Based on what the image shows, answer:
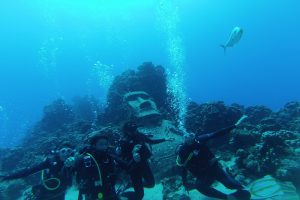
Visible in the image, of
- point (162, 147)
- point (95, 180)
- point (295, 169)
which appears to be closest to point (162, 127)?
point (162, 147)

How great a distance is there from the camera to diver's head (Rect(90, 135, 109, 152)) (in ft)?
22.2

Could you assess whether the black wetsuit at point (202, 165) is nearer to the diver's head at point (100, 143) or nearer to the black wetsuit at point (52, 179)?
the diver's head at point (100, 143)

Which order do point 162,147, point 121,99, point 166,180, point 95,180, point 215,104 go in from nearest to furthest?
1. point 95,180
2. point 166,180
3. point 162,147
4. point 215,104
5. point 121,99

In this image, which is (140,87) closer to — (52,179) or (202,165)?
(202,165)

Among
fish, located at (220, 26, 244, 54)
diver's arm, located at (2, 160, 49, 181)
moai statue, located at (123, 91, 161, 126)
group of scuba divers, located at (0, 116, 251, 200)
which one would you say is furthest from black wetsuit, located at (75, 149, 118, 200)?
fish, located at (220, 26, 244, 54)

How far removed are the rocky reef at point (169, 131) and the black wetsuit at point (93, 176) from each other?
7.63 ft

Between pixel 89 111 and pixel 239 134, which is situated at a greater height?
pixel 89 111

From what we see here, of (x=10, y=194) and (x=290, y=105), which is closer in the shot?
(x=10, y=194)

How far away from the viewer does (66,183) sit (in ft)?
25.3

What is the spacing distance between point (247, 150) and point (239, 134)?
2.75ft

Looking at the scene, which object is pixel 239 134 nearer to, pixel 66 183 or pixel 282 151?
pixel 282 151

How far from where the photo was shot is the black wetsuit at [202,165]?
8.11 m

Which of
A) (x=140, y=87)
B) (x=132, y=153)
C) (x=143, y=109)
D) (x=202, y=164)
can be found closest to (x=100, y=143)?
(x=132, y=153)

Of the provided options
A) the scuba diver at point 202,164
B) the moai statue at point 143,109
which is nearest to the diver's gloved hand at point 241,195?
the scuba diver at point 202,164
